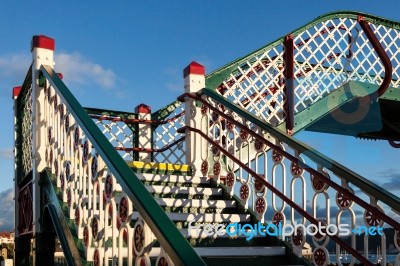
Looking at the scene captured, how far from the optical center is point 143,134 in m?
7.82

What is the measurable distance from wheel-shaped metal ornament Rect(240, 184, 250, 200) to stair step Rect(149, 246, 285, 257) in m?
0.65

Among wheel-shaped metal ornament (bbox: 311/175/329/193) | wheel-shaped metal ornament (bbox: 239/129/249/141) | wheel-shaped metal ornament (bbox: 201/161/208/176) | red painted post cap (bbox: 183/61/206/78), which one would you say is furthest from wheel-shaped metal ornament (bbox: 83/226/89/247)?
red painted post cap (bbox: 183/61/206/78)

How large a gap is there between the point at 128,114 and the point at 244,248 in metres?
4.14

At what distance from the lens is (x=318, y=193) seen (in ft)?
12.9

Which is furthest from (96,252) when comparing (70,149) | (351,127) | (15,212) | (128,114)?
(351,127)

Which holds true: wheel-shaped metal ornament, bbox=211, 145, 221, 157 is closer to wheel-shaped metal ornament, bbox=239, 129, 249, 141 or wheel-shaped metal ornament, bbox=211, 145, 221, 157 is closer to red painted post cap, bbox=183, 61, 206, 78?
wheel-shaped metal ornament, bbox=239, 129, 249, 141

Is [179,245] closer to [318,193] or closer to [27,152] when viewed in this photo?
[318,193]

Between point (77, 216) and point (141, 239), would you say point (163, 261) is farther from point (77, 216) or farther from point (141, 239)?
point (77, 216)

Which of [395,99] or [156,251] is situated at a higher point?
[395,99]

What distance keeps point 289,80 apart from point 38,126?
3.74m

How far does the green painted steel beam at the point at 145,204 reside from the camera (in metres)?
2.16

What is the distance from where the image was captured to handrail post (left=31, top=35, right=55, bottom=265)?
4719 millimetres

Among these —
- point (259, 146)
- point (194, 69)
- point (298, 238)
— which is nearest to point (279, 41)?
point (194, 69)

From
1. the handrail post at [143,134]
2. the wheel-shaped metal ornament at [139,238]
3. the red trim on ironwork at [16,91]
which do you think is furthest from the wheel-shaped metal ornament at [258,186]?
the handrail post at [143,134]
